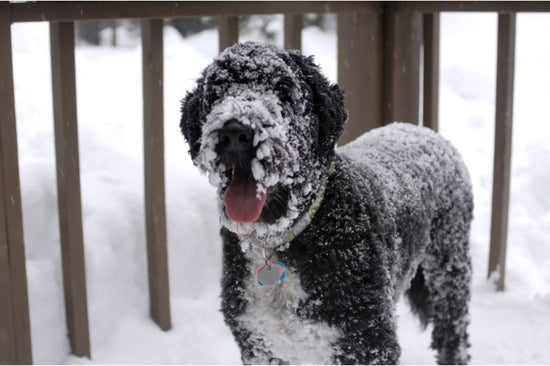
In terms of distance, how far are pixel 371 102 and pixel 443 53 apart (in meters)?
6.02

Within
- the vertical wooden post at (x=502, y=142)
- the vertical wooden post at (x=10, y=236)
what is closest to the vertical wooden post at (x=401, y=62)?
the vertical wooden post at (x=502, y=142)

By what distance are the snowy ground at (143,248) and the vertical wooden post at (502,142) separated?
223 millimetres

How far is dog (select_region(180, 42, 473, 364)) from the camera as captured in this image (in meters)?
2.24

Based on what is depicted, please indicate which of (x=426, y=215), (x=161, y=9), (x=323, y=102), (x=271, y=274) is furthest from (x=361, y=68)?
(x=271, y=274)

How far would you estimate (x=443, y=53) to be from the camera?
10266 millimetres

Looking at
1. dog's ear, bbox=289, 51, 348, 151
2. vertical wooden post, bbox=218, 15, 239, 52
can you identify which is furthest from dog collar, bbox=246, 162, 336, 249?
vertical wooden post, bbox=218, 15, 239, 52

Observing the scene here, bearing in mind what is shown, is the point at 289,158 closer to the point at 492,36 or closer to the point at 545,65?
the point at 545,65

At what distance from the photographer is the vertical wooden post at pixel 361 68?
15.2ft

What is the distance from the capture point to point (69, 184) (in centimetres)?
344

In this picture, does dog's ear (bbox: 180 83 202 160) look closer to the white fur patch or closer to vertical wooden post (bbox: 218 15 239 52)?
the white fur patch

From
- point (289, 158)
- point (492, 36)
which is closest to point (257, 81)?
point (289, 158)

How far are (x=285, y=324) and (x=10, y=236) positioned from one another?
4.15ft

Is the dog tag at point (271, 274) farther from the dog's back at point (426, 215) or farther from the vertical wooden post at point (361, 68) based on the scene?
the vertical wooden post at point (361, 68)

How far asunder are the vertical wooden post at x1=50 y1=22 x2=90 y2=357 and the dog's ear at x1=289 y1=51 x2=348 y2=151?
4.46ft
